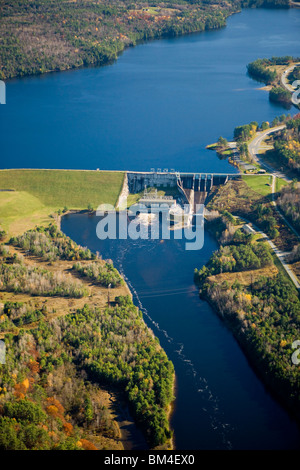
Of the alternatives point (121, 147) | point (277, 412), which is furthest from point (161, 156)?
point (277, 412)

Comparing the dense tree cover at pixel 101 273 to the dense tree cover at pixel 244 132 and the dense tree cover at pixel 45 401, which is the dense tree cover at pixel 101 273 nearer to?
the dense tree cover at pixel 45 401

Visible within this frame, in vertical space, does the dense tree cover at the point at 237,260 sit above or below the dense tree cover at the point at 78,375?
above

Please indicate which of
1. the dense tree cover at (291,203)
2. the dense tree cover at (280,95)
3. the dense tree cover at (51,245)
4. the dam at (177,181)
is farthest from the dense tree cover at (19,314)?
the dense tree cover at (280,95)

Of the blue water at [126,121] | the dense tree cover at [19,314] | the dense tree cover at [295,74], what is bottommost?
the dense tree cover at [19,314]

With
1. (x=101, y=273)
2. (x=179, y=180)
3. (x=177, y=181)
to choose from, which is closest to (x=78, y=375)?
(x=101, y=273)

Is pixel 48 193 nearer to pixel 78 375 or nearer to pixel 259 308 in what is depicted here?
pixel 259 308

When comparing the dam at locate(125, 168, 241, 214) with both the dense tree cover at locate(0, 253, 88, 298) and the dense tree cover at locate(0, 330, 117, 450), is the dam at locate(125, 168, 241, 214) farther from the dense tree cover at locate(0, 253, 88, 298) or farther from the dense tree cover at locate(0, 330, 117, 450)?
the dense tree cover at locate(0, 330, 117, 450)
